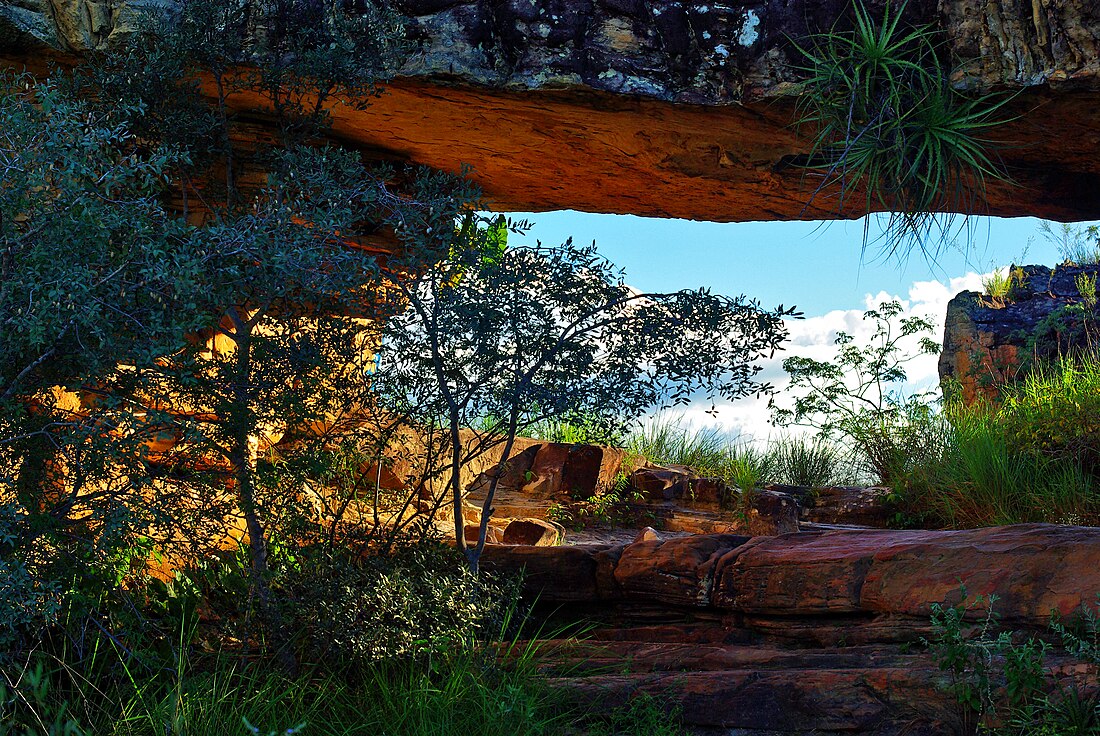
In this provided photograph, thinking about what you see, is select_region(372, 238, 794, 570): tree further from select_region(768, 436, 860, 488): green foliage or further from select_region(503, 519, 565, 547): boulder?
select_region(768, 436, 860, 488): green foliage

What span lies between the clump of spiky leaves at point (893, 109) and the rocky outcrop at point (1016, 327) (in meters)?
5.48

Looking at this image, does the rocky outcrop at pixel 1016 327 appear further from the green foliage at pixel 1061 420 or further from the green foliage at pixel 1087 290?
the green foliage at pixel 1061 420

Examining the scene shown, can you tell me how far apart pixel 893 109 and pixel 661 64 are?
1597 mm

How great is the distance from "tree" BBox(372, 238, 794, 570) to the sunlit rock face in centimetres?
137

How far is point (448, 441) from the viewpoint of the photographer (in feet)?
19.5

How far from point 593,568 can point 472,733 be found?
2.07m

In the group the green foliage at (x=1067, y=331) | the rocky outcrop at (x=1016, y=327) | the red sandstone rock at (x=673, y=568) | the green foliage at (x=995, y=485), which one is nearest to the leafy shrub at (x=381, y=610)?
the red sandstone rock at (x=673, y=568)

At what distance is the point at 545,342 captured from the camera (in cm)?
524

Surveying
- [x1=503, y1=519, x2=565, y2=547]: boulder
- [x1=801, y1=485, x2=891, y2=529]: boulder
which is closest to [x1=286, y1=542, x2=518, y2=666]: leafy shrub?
[x1=503, y1=519, x2=565, y2=547]: boulder

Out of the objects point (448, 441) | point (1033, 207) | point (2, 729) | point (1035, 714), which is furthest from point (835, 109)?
point (2, 729)

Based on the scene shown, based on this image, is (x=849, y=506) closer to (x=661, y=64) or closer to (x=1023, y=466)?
(x=1023, y=466)

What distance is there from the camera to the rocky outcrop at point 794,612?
4492 millimetres

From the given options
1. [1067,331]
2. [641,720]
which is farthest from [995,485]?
[641,720]

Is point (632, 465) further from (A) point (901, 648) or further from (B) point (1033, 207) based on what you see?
(A) point (901, 648)
